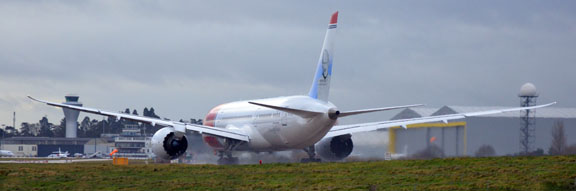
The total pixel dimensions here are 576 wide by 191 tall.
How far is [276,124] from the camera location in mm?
50969

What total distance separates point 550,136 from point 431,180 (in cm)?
2471

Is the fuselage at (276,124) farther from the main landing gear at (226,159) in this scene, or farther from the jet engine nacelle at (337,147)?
the jet engine nacelle at (337,147)

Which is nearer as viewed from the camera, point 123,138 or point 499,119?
point 499,119

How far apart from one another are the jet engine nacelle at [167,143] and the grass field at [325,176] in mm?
8271

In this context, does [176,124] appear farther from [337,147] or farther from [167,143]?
[337,147]

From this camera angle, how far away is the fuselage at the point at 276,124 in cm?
4769

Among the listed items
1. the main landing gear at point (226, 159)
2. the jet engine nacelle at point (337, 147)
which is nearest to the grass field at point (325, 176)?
the main landing gear at point (226, 159)

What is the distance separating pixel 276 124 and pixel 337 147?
19.3 feet

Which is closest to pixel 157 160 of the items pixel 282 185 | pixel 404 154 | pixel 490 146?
pixel 404 154

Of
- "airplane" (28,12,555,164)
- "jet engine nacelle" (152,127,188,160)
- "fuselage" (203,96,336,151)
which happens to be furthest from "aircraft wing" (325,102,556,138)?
"jet engine nacelle" (152,127,188,160)

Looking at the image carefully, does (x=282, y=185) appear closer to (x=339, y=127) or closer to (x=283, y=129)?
(x=283, y=129)

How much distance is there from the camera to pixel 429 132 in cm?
5391

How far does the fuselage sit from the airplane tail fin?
1.50m

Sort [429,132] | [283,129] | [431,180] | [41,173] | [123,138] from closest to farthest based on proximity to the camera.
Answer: [431,180] < [41,173] < [283,129] < [429,132] < [123,138]
